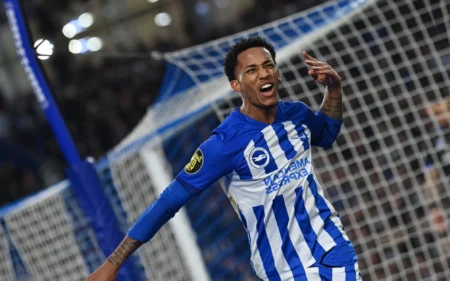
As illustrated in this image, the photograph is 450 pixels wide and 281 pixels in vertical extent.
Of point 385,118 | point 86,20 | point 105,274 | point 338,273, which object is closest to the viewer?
point 105,274

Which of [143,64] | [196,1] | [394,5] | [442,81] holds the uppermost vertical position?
[196,1]

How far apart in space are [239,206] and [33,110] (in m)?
10.2

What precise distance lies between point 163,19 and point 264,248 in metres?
11.7

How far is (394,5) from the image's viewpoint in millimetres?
5070

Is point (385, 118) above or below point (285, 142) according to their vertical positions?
above

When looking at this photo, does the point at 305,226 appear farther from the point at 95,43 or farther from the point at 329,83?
the point at 95,43

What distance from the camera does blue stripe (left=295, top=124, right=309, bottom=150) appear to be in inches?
119

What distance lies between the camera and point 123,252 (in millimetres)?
2818

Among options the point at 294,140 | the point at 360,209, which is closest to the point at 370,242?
the point at 360,209

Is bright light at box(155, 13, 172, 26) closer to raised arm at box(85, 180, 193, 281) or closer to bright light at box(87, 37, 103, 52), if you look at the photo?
bright light at box(87, 37, 103, 52)

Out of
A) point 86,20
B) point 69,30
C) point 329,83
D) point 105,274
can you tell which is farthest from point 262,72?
point 86,20

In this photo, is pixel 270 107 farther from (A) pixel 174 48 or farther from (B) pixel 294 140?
(A) pixel 174 48

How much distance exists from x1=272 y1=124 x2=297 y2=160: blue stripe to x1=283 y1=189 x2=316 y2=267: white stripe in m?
0.15

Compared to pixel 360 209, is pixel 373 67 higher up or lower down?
higher up
